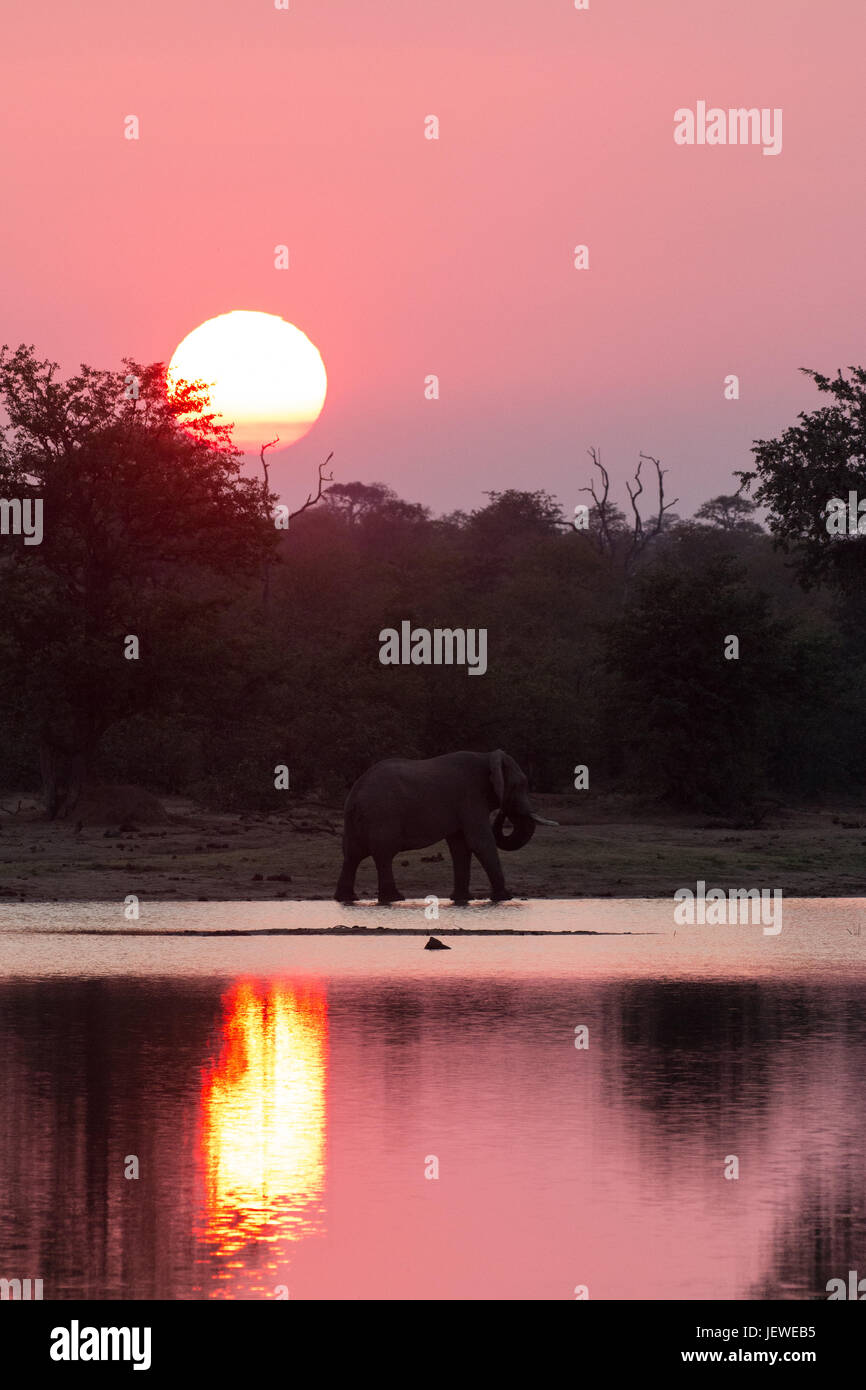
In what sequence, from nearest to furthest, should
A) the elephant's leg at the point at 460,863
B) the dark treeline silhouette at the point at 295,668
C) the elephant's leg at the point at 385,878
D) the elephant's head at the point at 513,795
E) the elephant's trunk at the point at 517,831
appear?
1. the elephant's leg at the point at 385,878
2. the elephant's leg at the point at 460,863
3. the elephant's head at the point at 513,795
4. the elephant's trunk at the point at 517,831
5. the dark treeline silhouette at the point at 295,668

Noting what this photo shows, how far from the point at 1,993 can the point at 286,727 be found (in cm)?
3706

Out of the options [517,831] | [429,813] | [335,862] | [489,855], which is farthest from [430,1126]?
[335,862]

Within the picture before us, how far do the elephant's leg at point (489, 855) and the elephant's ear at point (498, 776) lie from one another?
68 cm

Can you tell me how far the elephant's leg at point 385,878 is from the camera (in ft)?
104

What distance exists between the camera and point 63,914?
29.0 m

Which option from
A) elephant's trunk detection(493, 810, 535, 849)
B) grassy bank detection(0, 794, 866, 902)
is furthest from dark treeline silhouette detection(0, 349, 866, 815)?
elephant's trunk detection(493, 810, 535, 849)

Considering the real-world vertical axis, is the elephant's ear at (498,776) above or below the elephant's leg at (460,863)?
above

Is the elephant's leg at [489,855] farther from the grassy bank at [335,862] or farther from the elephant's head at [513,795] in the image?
the grassy bank at [335,862]

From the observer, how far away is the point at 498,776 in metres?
32.7

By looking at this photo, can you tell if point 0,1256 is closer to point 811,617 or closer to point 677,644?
point 677,644

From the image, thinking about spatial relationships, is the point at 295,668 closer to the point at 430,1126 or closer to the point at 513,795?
the point at 513,795

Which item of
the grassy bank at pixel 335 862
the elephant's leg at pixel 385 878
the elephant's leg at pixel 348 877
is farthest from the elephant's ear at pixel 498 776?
the elephant's leg at pixel 348 877
